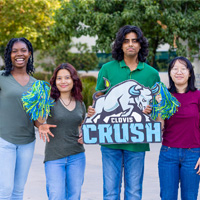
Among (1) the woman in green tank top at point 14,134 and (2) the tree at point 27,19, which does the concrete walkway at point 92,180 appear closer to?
(1) the woman in green tank top at point 14,134

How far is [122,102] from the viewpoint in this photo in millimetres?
3678

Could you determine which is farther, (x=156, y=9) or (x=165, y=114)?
(x=156, y=9)

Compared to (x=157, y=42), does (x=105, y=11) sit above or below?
above

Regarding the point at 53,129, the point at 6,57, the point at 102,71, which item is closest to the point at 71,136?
the point at 53,129

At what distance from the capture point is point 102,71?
383 centimetres

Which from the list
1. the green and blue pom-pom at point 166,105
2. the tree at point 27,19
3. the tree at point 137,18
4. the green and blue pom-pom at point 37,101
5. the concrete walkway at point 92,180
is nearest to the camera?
the green and blue pom-pom at point 166,105

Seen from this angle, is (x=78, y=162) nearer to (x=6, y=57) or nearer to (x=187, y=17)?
(x=6, y=57)

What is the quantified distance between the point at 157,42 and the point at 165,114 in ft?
33.5

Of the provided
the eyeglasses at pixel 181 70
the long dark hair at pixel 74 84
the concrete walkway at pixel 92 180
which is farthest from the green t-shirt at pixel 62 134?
the concrete walkway at pixel 92 180

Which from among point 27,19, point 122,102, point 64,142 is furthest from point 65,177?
point 27,19

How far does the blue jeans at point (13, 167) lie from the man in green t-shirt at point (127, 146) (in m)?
0.73

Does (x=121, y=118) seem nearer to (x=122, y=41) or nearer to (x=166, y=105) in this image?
(x=166, y=105)

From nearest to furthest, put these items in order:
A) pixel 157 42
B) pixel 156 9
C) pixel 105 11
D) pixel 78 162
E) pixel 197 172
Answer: pixel 197 172 → pixel 78 162 → pixel 156 9 → pixel 105 11 → pixel 157 42

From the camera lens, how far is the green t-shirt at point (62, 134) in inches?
145
